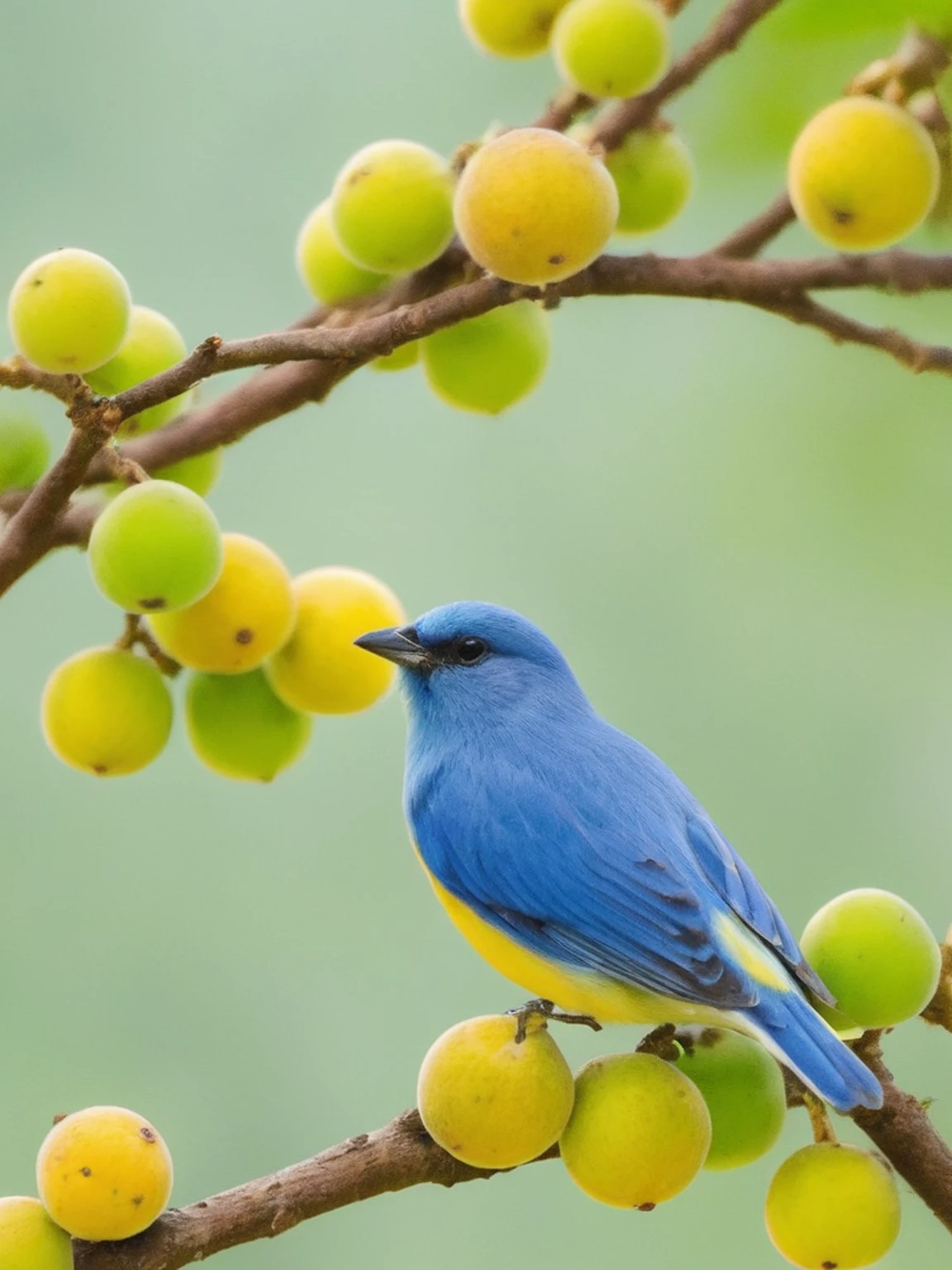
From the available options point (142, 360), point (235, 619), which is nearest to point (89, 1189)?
point (235, 619)

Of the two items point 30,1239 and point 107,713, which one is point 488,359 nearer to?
point 107,713

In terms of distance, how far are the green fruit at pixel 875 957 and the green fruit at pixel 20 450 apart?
86 cm

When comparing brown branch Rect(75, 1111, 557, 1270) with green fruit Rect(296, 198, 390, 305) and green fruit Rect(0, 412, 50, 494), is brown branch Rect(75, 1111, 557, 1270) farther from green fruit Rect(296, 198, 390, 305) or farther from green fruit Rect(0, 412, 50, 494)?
green fruit Rect(296, 198, 390, 305)

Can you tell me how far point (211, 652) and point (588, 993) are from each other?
0.53 m

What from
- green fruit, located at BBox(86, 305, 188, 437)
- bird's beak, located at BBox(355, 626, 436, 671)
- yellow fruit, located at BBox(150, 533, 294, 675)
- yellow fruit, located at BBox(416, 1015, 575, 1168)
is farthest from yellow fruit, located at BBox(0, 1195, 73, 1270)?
green fruit, located at BBox(86, 305, 188, 437)

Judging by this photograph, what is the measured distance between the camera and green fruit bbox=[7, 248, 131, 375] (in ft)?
4.49

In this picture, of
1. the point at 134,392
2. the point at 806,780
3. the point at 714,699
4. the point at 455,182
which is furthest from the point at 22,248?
the point at 806,780

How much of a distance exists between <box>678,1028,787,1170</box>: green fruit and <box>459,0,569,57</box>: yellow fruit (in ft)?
3.32

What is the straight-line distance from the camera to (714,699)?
310 centimetres

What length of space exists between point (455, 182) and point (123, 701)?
593 mm

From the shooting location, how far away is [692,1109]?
1248 mm

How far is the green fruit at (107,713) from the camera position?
1511 mm

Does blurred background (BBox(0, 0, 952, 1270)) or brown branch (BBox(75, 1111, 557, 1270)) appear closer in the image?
brown branch (BBox(75, 1111, 557, 1270))

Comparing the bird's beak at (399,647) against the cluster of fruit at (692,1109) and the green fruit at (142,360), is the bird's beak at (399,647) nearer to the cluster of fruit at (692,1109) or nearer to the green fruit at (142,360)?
the green fruit at (142,360)
